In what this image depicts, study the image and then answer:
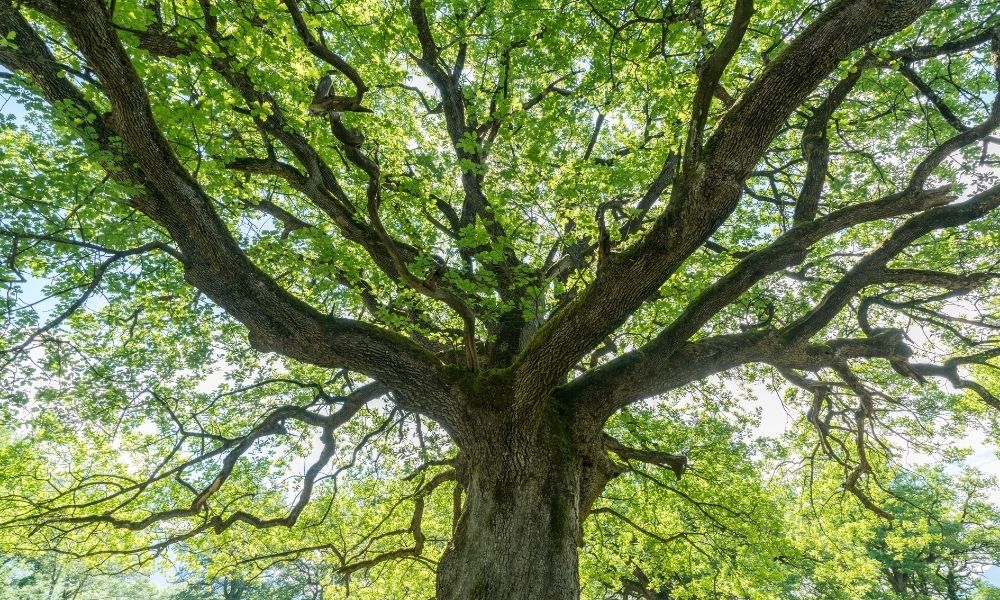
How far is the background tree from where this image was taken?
141 inches

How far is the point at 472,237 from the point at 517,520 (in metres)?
2.74

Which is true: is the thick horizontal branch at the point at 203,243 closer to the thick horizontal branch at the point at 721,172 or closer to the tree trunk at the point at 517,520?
the tree trunk at the point at 517,520

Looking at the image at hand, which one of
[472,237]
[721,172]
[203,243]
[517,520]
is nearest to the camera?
[721,172]

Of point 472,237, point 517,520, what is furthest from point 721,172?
point 517,520

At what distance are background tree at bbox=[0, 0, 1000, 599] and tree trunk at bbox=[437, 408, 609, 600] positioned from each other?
0.03 m

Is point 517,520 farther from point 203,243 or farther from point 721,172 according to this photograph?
point 203,243

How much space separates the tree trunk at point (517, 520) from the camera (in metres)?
3.70

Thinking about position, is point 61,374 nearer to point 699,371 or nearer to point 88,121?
point 88,121

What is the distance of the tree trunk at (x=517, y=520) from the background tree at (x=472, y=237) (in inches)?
1.1

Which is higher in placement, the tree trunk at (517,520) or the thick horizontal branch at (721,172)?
the thick horizontal branch at (721,172)

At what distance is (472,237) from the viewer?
15.5ft

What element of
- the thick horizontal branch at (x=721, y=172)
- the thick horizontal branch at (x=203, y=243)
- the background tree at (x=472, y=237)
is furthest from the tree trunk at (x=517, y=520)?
the thick horizontal branch at (x=721, y=172)

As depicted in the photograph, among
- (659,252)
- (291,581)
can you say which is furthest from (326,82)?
(291,581)

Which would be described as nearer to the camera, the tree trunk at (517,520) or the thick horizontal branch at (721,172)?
the thick horizontal branch at (721,172)
